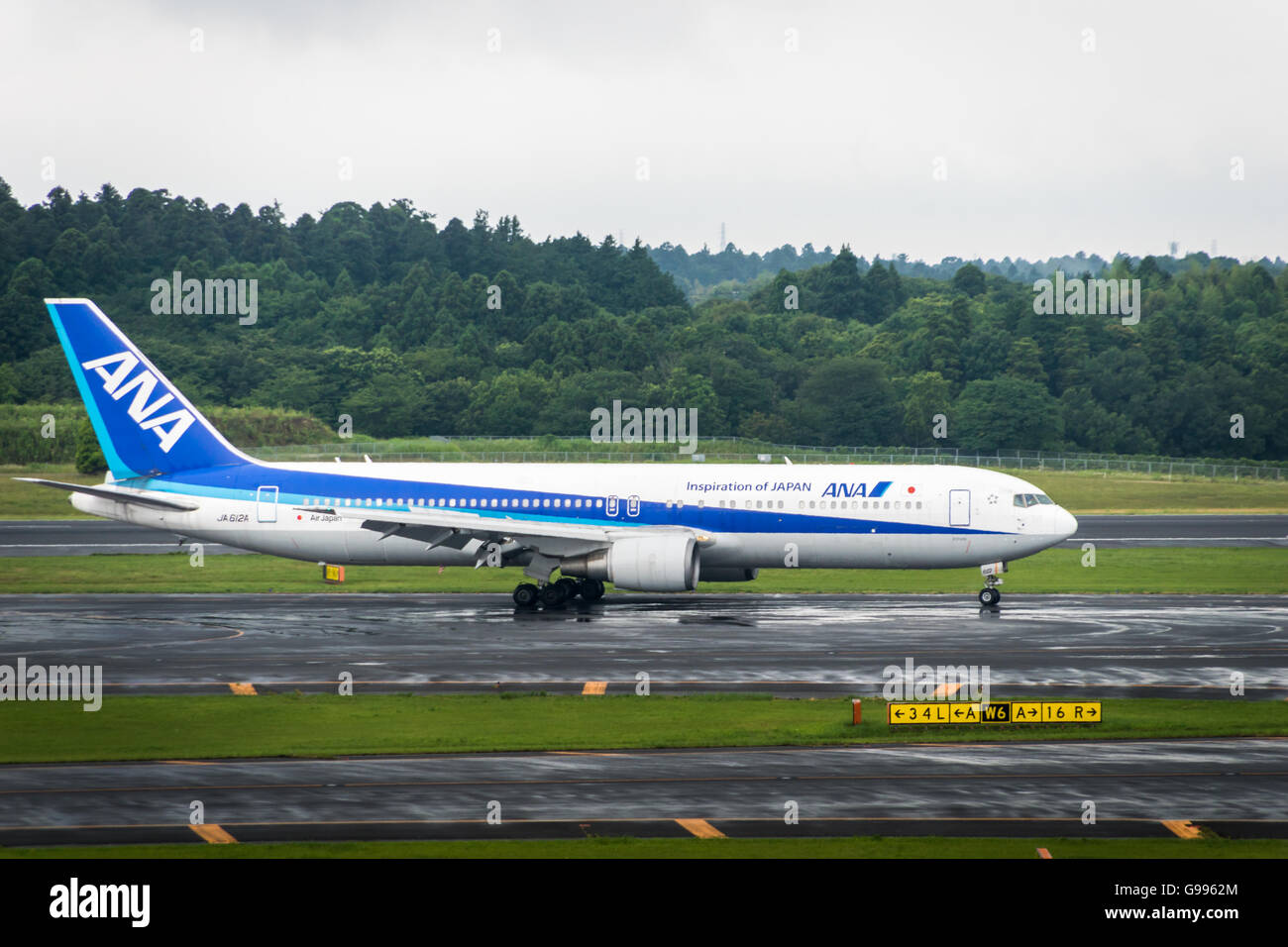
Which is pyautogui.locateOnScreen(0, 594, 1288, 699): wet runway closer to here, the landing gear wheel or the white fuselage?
the landing gear wheel

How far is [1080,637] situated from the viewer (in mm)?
41344

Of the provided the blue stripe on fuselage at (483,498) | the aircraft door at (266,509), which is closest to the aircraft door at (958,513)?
the blue stripe on fuselage at (483,498)

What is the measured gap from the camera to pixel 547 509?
50.0m

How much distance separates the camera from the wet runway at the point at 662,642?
114 feet

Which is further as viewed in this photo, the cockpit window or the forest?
the forest

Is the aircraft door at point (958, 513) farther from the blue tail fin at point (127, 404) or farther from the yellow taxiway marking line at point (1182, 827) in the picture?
the blue tail fin at point (127, 404)

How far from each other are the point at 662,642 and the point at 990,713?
14032 mm

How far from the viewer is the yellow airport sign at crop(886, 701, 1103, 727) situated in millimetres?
28938

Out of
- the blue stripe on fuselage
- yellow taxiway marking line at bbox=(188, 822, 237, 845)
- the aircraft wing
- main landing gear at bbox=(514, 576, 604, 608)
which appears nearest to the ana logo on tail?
the blue stripe on fuselage

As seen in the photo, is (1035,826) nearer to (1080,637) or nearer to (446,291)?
(1080,637)

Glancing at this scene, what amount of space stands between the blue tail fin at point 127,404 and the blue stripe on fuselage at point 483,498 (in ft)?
2.26

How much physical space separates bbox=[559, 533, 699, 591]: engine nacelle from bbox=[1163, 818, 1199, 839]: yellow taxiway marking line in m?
25.8

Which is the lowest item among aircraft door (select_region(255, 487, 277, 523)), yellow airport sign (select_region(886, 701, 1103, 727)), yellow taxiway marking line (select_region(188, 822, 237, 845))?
yellow taxiway marking line (select_region(188, 822, 237, 845))

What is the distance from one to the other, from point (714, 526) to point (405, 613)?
1153cm
